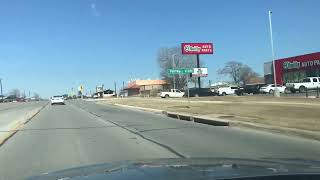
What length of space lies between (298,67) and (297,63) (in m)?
0.60

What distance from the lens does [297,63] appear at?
281 ft

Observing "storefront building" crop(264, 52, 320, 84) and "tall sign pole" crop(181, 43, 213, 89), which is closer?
"tall sign pole" crop(181, 43, 213, 89)

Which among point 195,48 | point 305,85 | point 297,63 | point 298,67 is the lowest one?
point 305,85

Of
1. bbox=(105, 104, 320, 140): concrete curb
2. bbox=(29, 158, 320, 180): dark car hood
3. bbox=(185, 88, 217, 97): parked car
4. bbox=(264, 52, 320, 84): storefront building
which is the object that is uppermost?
bbox=(264, 52, 320, 84): storefront building

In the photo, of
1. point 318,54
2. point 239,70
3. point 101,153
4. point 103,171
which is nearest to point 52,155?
point 101,153

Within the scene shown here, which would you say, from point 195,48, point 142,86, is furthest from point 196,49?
point 142,86

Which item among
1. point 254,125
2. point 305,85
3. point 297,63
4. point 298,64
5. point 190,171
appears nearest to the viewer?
point 190,171

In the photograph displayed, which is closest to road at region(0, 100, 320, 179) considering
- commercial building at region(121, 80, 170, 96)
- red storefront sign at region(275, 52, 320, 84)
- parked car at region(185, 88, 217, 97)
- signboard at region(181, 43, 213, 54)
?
signboard at region(181, 43, 213, 54)

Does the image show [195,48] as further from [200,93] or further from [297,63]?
[297,63]

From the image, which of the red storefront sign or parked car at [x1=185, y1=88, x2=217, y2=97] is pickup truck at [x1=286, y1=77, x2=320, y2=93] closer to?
the red storefront sign

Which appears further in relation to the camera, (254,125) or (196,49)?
(196,49)

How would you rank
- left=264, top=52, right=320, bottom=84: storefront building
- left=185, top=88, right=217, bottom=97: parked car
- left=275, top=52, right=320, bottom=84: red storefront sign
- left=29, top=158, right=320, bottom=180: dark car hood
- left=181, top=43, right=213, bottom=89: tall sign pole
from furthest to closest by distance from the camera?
left=185, top=88, right=217, bottom=97: parked car, left=264, top=52, right=320, bottom=84: storefront building, left=275, top=52, right=320, bottom=84: red storefront sign, left=181, top=43, right=213, bottom=89: tall sign pole, left=29, top=158, right=320, bottom=180: dark car hood

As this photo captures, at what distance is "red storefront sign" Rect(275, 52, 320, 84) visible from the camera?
266 feet

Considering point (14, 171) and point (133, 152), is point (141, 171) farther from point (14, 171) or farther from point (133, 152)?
point (133, 152)
